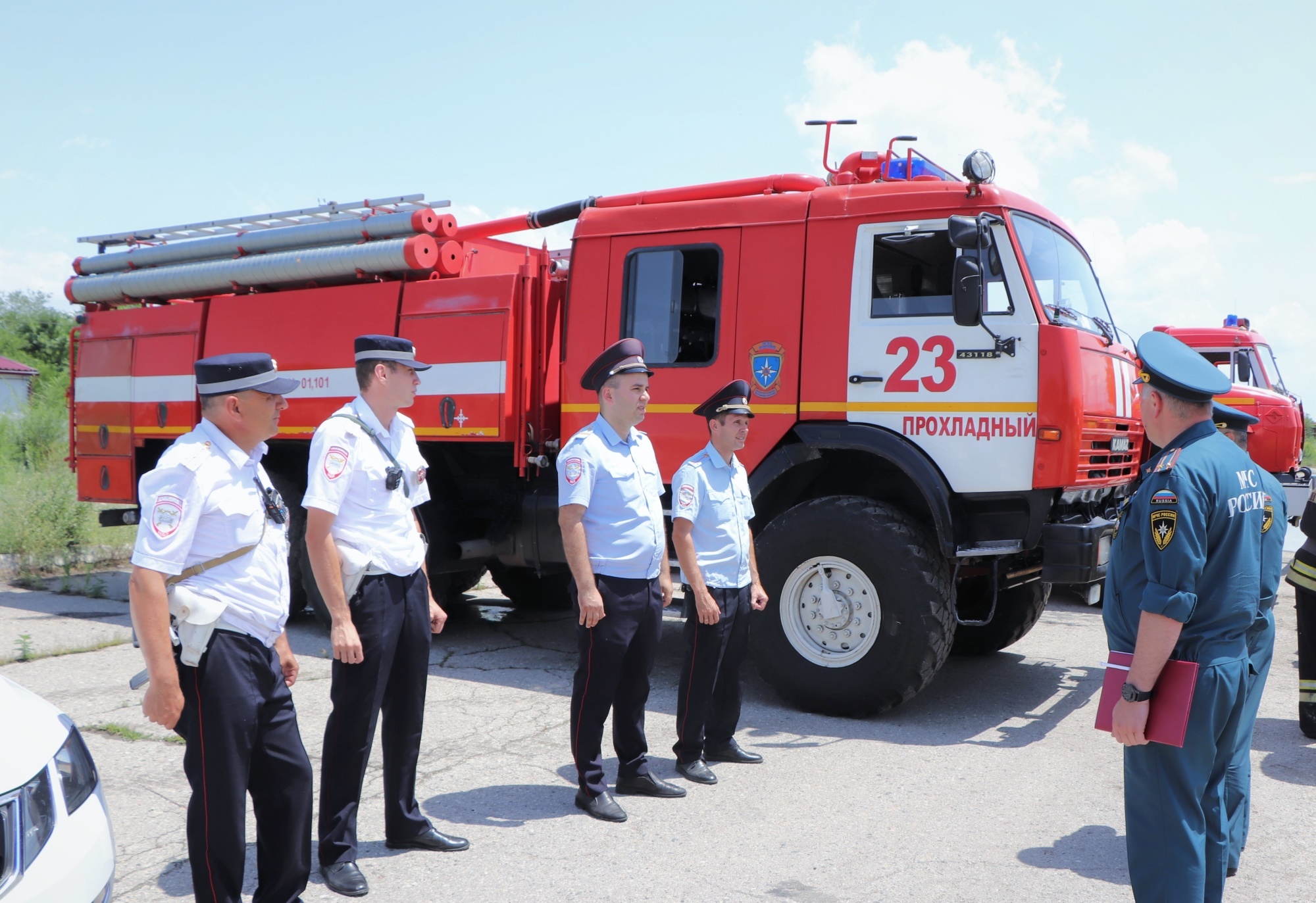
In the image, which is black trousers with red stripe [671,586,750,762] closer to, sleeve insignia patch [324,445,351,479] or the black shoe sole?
the black shoe sole

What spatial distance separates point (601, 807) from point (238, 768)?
166cm

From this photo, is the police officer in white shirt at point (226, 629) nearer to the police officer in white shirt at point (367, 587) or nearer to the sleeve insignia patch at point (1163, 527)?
the police officer in white shirt at point (367, 587)

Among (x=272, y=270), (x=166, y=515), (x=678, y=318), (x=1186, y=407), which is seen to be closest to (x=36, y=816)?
(x=166, y=515)

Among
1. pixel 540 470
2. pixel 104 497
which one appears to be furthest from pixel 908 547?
pixel 104 497

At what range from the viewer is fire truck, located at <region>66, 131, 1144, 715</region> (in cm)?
521

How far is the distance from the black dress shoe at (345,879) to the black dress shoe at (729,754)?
1.87 m

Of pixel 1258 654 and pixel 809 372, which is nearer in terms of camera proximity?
pixel 1258 654

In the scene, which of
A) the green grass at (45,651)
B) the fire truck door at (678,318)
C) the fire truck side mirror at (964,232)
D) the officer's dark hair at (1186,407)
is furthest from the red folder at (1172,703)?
the green grass at (45,651)

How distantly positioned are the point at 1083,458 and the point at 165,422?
6.84m

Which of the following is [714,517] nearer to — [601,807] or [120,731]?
[601,807]

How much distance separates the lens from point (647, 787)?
426cm

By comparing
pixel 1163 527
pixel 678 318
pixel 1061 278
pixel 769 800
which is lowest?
pixel 769 800

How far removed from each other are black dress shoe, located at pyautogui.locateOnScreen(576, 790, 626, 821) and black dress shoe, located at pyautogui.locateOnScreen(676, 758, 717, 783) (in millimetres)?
495

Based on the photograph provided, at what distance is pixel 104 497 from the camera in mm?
8602
